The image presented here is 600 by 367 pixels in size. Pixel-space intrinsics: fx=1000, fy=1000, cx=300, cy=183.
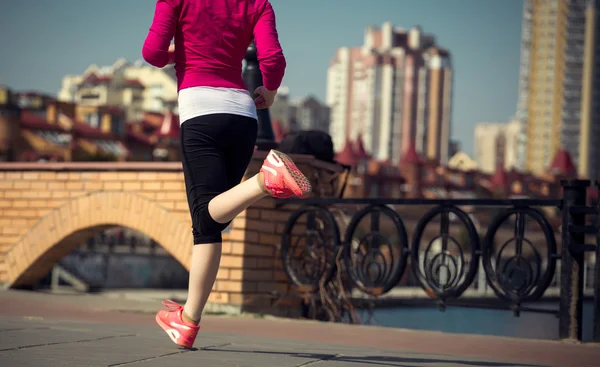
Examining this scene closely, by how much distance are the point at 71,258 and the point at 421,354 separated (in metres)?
55.7

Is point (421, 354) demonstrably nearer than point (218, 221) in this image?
No

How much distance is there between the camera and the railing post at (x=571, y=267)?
629 centimetres

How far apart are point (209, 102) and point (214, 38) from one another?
28cm

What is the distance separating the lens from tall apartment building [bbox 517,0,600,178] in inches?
5748

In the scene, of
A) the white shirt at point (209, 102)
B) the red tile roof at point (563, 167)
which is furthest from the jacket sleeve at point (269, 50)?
the red tile roof at point (563, 167)

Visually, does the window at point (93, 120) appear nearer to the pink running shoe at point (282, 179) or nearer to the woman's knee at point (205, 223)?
the woman's knee at point (205, 223)

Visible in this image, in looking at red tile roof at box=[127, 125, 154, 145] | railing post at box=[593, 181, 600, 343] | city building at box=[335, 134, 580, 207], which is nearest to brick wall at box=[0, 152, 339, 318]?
railing post at box=[593, 181, 600, 343]

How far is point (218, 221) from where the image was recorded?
4.11 meters

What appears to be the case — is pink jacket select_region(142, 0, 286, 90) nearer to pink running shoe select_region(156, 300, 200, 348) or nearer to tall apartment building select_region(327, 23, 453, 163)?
pink running shoe select_region(156, 300, 200, 348)

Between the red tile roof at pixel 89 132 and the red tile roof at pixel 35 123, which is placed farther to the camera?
the red tile roof at pixel 89 132

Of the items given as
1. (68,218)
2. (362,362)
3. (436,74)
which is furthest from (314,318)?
(436,74)

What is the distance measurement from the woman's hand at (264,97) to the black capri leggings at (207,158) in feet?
0.59

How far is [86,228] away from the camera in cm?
886

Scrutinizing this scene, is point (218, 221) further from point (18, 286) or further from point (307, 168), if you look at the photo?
point (18, 286)
